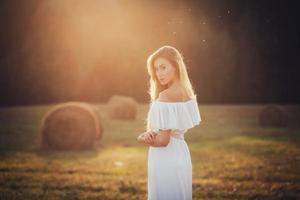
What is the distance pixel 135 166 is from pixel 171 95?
22.1 feet

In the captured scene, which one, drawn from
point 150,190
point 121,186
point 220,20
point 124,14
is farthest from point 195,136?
point 124,14

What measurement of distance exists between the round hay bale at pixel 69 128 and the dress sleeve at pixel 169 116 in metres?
9.53

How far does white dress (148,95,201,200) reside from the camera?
15.6 feet

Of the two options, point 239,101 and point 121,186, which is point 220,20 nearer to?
point 239,101

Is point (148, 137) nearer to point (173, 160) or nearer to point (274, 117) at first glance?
point (173, 160)

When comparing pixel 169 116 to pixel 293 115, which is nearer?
pixel 169 116

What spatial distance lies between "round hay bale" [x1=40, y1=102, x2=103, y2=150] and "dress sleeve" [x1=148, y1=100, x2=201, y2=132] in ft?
31.3

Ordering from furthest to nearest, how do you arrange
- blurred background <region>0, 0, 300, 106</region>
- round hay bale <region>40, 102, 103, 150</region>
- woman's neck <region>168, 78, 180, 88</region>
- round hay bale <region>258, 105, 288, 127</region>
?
1. blurred background <region>0, 0, 300, 106</region>
2. round hay bale <region>258, 105, 288, 127</region>
3. round hay bale <region>40, 102, 103, 150</region>
4. woman's neck <region>168, 78, 180, 88</region>

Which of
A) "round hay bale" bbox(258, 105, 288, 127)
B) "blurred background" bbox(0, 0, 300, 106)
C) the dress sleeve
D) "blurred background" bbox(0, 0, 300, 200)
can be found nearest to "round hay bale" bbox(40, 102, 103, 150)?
"blurred background" bbox(0, 0, 300, 200)

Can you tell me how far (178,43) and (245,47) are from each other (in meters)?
4.10

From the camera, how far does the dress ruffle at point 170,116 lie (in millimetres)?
4676

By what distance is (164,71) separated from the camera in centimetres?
492

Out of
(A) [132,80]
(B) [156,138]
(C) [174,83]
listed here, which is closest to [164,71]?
(C) [174,83]

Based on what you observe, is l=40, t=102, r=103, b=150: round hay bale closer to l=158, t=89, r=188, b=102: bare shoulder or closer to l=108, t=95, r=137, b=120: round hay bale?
l=108, t=95, r=137, b=120: round hay bale
